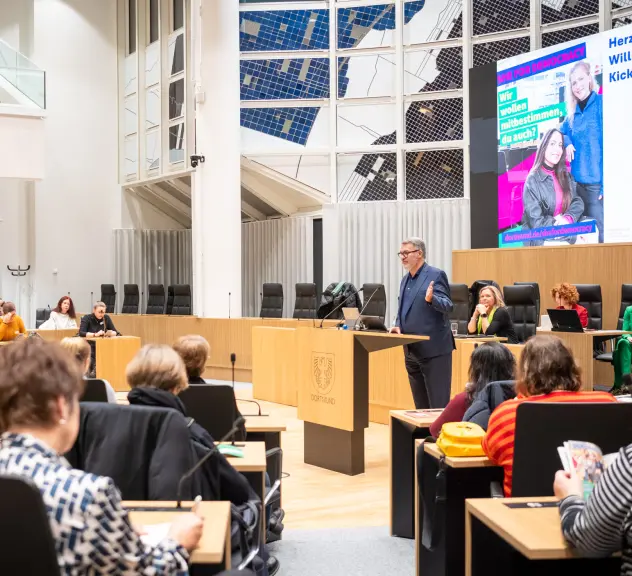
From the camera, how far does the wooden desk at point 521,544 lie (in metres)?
1.83

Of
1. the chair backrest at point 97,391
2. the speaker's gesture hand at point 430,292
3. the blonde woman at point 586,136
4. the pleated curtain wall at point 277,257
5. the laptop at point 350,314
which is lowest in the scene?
the chair backrest at point 97,391

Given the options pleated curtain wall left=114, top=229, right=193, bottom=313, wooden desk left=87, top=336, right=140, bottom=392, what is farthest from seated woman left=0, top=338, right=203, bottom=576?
pleated curtain wall left=114, top=229, right=193, bottom=313

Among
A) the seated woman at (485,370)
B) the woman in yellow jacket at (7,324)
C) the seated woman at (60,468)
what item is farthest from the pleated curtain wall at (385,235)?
the seated woman at (60,468)

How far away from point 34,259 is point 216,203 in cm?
436

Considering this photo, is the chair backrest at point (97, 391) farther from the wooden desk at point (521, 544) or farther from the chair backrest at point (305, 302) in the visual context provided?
the chair backrest at point (305, 302)

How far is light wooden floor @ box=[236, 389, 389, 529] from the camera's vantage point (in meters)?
4.59

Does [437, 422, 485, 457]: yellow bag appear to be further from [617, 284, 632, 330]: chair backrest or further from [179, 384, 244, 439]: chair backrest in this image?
[617, 284, 632, 330]: chair backrest

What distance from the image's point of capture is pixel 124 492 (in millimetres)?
2354

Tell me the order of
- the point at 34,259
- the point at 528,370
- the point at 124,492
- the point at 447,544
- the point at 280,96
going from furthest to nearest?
the point at 34,259 → the point at 280,96 → the point at 447,544 → the point at 528,370 → the point at 124,492

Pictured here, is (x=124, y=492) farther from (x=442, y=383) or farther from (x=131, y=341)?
(x=131, y=341)

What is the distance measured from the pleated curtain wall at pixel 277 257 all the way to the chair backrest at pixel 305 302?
1.93 metres

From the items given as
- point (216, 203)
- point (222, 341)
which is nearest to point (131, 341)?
point (222, 341)

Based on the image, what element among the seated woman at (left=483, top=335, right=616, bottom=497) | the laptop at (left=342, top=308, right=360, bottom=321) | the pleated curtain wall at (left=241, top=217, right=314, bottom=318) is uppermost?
the pleated curtain wall at (left=241, top=217, right=314, bottom=318)

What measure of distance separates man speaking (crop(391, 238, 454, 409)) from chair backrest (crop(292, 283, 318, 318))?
618 centimetres
